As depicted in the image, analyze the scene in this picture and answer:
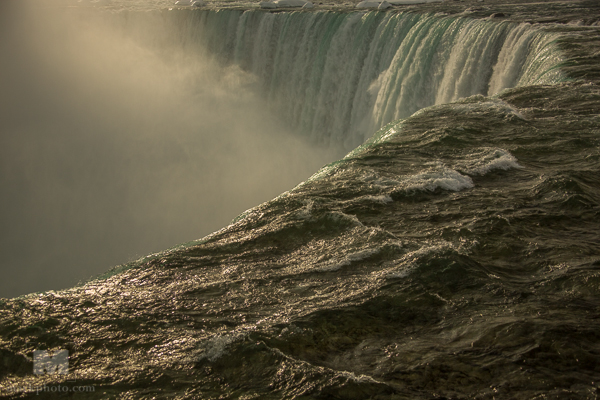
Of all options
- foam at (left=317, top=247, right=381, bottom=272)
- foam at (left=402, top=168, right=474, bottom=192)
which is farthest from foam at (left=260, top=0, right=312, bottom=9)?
foam at (left=317, top=247, right=381, bottom=272)

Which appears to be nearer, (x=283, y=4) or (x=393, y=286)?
(x=393, y=286)

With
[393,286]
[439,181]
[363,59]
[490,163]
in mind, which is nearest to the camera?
[393,286]

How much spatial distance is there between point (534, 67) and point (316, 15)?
9.46m

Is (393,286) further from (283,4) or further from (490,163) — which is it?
(283,4)

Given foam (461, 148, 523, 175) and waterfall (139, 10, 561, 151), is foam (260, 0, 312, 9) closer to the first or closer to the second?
waterfall (139, 10, 561, 151)

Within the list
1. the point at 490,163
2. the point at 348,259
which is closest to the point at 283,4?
the point at 490,163

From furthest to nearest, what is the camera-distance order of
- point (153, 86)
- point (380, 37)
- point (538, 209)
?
point (153, 86) < point (380, 37) < point (538, 209)

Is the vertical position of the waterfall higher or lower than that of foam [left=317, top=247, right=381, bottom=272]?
higher

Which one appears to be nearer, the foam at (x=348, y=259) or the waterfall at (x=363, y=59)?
the foam at (x=348, y=259)

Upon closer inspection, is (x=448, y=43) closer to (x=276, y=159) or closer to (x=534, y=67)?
(x=534, y=67)

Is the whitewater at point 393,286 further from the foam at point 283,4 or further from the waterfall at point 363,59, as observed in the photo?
the foam at point 283,4

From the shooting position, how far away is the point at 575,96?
8.08m

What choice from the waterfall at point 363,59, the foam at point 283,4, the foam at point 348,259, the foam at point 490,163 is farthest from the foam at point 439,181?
the foam at point 283,4

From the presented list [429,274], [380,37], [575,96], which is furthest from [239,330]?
[380,37]
